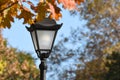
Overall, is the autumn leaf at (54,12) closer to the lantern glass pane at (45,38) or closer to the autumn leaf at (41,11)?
the autumn leaf at (41,11)

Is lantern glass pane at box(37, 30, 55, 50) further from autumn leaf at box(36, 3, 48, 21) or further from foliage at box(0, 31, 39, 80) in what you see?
foliage at box(0, 31, 39, 80)

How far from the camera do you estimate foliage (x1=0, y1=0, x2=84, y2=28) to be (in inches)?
192

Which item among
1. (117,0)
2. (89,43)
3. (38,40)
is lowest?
(38,40)

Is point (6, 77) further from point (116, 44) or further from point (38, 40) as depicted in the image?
point (38, 40)

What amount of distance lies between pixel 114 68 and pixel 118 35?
8316mm

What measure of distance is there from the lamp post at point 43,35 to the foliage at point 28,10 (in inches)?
67.2

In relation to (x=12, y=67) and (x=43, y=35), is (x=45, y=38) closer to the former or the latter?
(x=43, y=35)

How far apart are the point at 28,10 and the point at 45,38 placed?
6.43ft

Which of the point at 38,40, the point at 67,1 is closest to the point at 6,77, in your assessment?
the point at 38,40

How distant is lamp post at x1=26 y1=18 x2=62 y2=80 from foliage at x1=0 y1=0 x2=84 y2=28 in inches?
67.2

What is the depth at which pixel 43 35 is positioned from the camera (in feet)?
23.8

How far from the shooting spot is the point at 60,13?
497cm

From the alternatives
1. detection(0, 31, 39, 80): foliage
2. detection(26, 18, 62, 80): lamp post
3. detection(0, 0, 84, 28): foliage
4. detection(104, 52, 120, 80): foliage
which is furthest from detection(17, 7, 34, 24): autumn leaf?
detection(0, 31, 39, 80): foliage

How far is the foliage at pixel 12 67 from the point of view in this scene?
39734 millimetres
